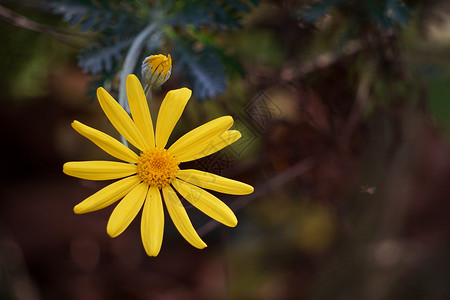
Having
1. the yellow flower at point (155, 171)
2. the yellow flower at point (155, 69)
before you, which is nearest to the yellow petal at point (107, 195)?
the yellow flower at point (155, 171)

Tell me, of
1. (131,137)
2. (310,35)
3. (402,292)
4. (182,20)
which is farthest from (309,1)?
(402,292)

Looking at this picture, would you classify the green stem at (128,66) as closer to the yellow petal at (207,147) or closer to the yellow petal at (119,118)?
the yellow petal at (119,118)

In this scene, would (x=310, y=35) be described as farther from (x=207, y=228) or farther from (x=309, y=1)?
(x=207, y=228)

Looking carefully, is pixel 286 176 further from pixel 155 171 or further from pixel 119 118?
pixel 119 118

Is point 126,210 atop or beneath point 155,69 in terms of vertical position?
beneath

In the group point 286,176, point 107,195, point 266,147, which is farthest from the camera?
point 266,147

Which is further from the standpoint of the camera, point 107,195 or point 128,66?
point 128,66

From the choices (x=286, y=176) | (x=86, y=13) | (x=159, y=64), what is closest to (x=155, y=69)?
(x=159, y=64)
